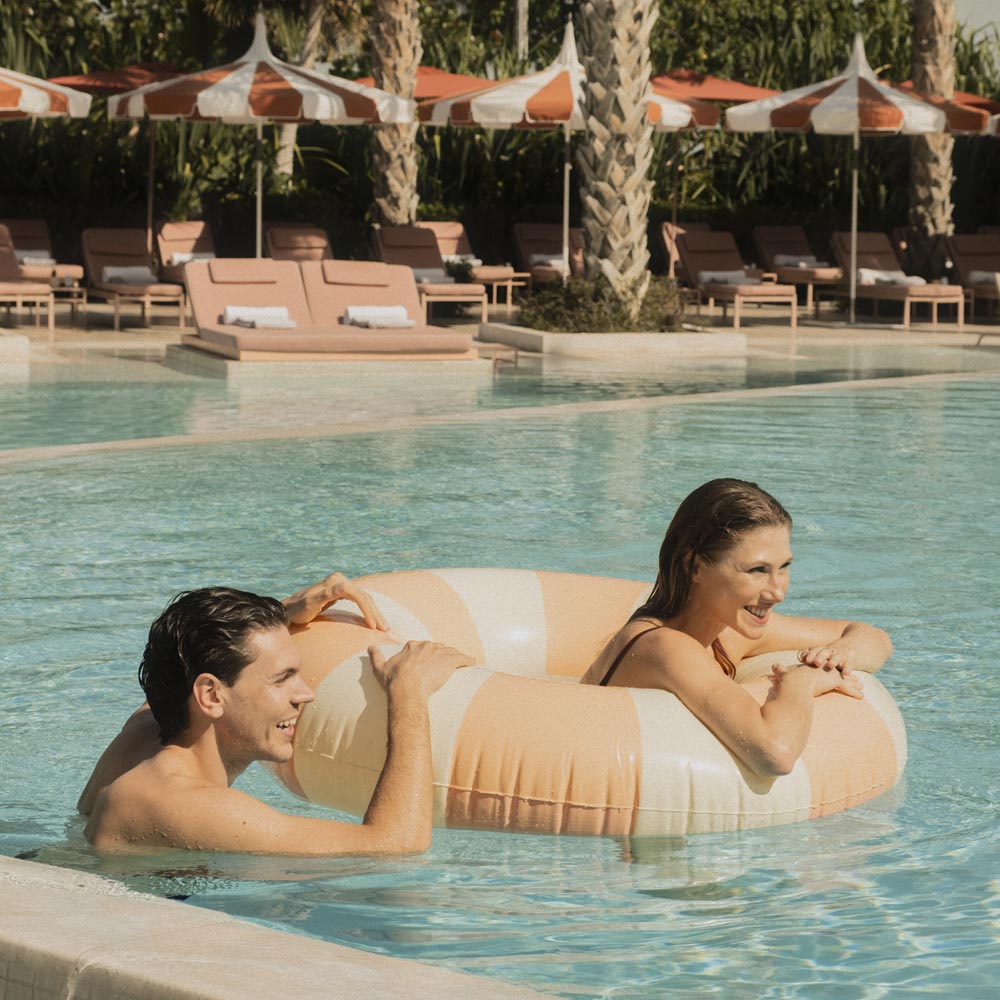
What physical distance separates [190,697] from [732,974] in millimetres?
1206

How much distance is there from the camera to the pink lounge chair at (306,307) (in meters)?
14.8

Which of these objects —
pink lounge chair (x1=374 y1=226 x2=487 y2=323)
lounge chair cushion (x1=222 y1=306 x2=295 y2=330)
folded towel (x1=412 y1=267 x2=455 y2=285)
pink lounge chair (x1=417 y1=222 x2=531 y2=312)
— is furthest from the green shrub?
lounge chair cushion (x1=222 y1=306 x2=295 y2=330)

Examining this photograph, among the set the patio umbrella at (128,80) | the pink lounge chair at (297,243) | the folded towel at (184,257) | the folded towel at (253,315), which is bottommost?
the folded towel at (253,315)

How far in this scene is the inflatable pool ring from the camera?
431 centimetres

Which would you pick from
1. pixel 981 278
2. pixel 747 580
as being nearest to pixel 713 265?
pixel 981 278

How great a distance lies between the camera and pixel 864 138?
24000 millimetres

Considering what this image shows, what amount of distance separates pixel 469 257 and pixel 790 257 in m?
4.03

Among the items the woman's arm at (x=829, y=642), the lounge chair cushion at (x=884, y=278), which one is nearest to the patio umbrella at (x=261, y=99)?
the lounge chair cushion at (x=884, y=278)

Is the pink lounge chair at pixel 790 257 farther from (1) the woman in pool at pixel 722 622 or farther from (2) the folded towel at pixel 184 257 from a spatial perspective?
(1) the woman in pool at pixel 722 622

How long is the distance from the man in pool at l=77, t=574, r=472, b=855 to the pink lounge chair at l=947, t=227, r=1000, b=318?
57.8ft

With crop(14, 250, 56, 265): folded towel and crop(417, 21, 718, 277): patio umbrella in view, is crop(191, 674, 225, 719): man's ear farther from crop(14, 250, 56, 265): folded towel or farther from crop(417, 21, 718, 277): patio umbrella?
crop(14, 250, 56, 265): folded towel

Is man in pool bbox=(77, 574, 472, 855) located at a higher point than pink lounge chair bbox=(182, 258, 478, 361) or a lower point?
lower

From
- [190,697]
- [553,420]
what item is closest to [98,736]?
[190,697]

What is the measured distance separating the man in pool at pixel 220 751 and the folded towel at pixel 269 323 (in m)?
11.6
